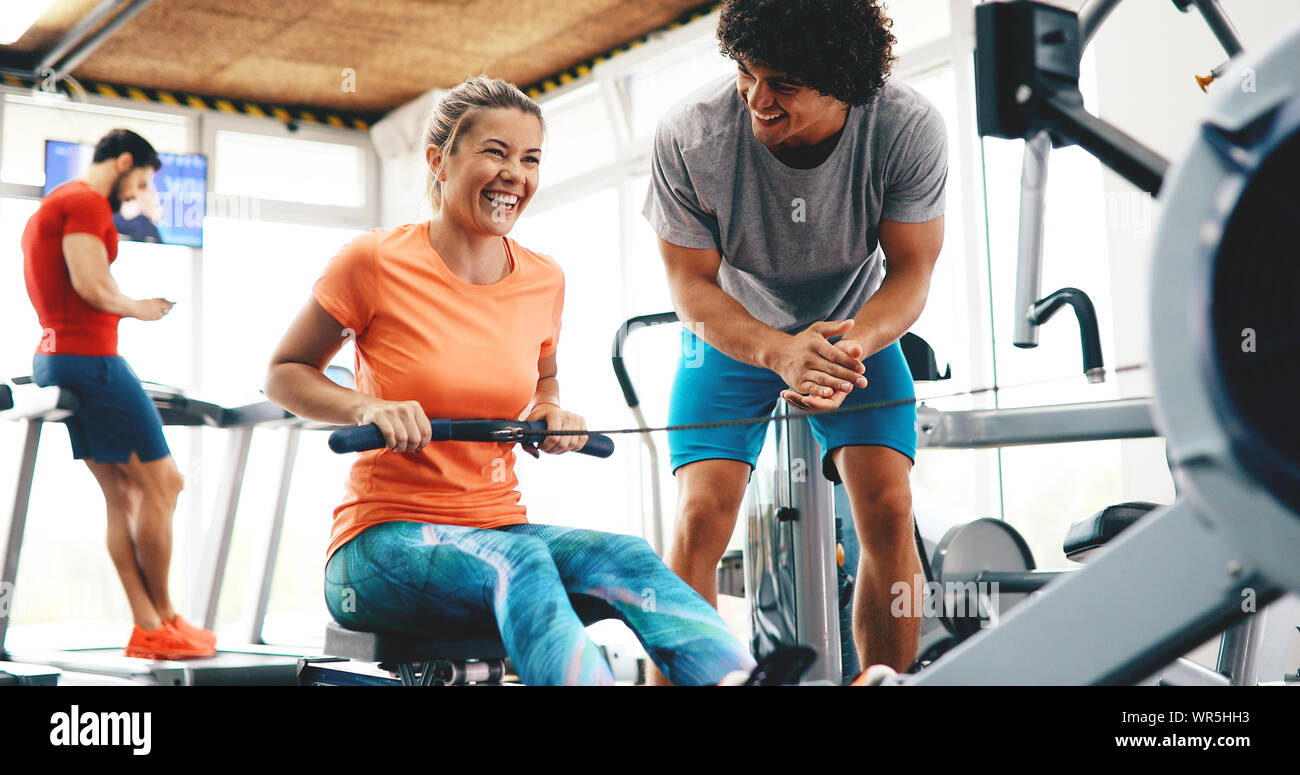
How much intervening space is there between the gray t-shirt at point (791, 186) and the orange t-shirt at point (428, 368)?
1.17ft

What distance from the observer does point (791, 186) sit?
179 cm

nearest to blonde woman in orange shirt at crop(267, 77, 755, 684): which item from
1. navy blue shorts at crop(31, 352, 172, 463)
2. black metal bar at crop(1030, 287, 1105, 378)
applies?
black metal bar at crop(1030, 287, 1105, 378)

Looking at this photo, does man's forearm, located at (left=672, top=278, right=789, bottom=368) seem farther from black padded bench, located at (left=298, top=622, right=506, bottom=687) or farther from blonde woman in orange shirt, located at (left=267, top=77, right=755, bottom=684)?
black padded bench, located at (left=298, top=622, right=506, bottom=687)

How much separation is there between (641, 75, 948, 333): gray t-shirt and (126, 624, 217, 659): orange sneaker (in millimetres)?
2314

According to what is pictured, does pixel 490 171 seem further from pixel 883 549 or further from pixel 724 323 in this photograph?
pixel 883 549

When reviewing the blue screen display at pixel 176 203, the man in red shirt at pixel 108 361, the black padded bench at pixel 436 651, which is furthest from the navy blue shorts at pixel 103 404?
the blue screen display at pixel 176 203

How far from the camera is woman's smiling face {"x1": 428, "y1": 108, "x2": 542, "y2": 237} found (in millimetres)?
1666

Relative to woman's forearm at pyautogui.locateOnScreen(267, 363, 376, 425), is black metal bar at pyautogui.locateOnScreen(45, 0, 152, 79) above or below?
above

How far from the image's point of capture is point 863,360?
179 cm
